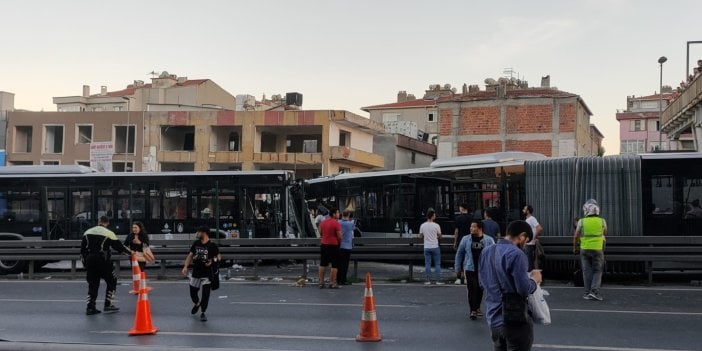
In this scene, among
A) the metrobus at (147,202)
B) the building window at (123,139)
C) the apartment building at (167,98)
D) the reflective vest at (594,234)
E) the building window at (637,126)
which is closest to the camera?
the reflective vest at (594,234)

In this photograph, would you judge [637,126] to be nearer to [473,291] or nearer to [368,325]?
[473,291]

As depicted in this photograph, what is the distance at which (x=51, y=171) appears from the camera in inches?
890

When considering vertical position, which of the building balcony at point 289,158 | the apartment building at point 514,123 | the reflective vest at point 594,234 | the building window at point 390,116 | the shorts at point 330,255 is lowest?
the shorts at point 330,255

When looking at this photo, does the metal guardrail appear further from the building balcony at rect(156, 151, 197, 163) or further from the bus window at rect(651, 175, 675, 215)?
the building balcony at rect(156, 151, 197, 163)

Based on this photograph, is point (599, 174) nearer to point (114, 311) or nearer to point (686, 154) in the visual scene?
point (686, 154)

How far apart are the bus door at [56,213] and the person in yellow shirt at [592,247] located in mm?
15158

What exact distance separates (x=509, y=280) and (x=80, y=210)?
18815 mm

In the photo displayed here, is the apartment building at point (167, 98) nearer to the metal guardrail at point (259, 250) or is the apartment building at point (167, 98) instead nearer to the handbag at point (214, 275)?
the metal guardrail at point (259, 250)

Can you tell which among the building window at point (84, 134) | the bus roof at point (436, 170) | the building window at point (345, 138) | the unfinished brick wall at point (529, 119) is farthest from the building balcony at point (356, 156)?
the bus roof at point (436, 170)

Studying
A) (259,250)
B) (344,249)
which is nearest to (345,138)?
(259,250)

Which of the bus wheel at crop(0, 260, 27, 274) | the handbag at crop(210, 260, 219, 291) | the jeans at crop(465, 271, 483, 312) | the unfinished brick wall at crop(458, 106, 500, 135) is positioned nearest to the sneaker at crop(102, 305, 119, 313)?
the handbag at crop(210, 260, 219, 291)

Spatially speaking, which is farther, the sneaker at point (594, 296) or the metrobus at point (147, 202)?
the metrobus at point (147, 202)

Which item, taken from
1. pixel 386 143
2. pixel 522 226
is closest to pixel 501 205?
pixel 522 226

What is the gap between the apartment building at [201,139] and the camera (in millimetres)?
51500
